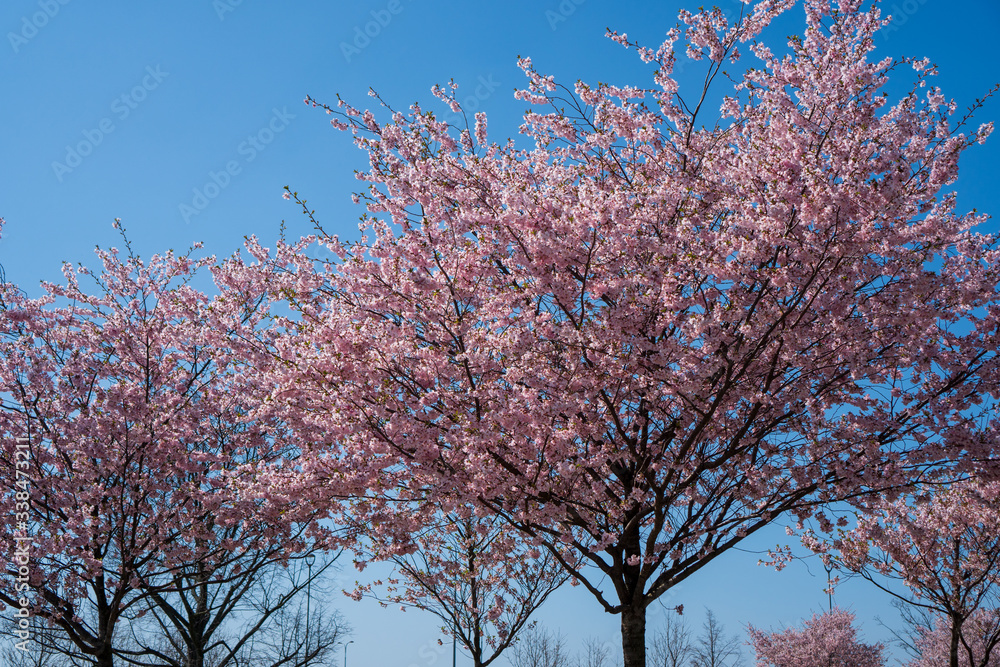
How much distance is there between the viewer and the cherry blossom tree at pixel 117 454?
31.2 feet

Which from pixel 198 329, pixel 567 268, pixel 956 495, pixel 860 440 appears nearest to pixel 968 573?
pixel 956 495

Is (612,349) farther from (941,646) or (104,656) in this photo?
(941,646)

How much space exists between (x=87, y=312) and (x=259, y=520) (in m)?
4.51

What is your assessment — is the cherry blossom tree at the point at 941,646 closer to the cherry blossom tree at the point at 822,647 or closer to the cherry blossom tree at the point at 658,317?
the cherry blossom tree at the point at 822,647

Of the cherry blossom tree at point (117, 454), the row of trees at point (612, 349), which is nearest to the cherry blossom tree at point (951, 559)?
the row of trees at point (612, 349)

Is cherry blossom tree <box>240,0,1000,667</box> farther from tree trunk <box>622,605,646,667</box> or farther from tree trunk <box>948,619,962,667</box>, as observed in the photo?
tree trunk <box>948,619,962,667</box>

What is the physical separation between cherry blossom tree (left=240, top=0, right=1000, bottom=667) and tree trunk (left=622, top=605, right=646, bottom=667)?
0.02m

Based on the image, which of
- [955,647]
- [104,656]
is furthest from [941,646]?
[104,656]

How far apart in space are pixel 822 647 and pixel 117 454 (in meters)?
29.0

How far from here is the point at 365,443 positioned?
804 cm

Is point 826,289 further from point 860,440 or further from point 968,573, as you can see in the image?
point 968,573

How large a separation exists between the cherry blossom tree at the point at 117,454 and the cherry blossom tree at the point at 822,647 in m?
25.9

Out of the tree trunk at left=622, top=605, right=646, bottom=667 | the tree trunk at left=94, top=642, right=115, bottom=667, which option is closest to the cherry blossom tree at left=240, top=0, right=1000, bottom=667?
the tree trunk at left=622, top=605, right=646, bottom=667

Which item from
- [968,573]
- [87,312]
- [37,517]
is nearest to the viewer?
[37,517]
